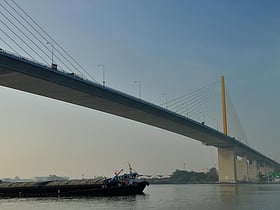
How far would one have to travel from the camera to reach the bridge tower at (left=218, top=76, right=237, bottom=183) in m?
71.9

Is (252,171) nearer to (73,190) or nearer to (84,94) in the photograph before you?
(73,190)

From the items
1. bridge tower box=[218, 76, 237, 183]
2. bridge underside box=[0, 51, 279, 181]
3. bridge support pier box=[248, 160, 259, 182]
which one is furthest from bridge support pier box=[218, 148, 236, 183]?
bridge support pier box=[248, 160, 259, 182]

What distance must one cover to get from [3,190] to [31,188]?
3.52 m

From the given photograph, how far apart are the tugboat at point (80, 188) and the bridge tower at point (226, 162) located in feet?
101

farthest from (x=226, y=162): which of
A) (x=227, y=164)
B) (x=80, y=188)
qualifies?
(x=80, y=188)

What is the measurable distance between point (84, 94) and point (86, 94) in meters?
0.18

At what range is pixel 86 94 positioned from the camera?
40.0 m

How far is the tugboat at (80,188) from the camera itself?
4044cm

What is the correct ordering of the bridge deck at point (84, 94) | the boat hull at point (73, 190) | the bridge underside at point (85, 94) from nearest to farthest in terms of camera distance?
the bridge deck at point (84, 94)
the bridge underside at point (85, 94)
the boat hull at point (73, 190)

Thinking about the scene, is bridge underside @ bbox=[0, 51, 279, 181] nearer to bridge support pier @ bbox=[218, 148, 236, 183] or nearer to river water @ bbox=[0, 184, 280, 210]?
river water @ bbox=[0, 184, 280, 210]

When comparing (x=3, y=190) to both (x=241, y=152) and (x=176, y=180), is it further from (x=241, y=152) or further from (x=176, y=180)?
(x=176, y=180)

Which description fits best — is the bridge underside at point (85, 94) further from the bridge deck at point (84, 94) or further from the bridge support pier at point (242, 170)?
the bridge support pier at point (242, 170)

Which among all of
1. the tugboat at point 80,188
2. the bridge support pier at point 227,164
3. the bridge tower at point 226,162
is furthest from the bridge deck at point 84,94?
the bridge support pier at point 227,164

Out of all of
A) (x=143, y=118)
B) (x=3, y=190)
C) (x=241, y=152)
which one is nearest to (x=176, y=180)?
(x=241, y=152)
